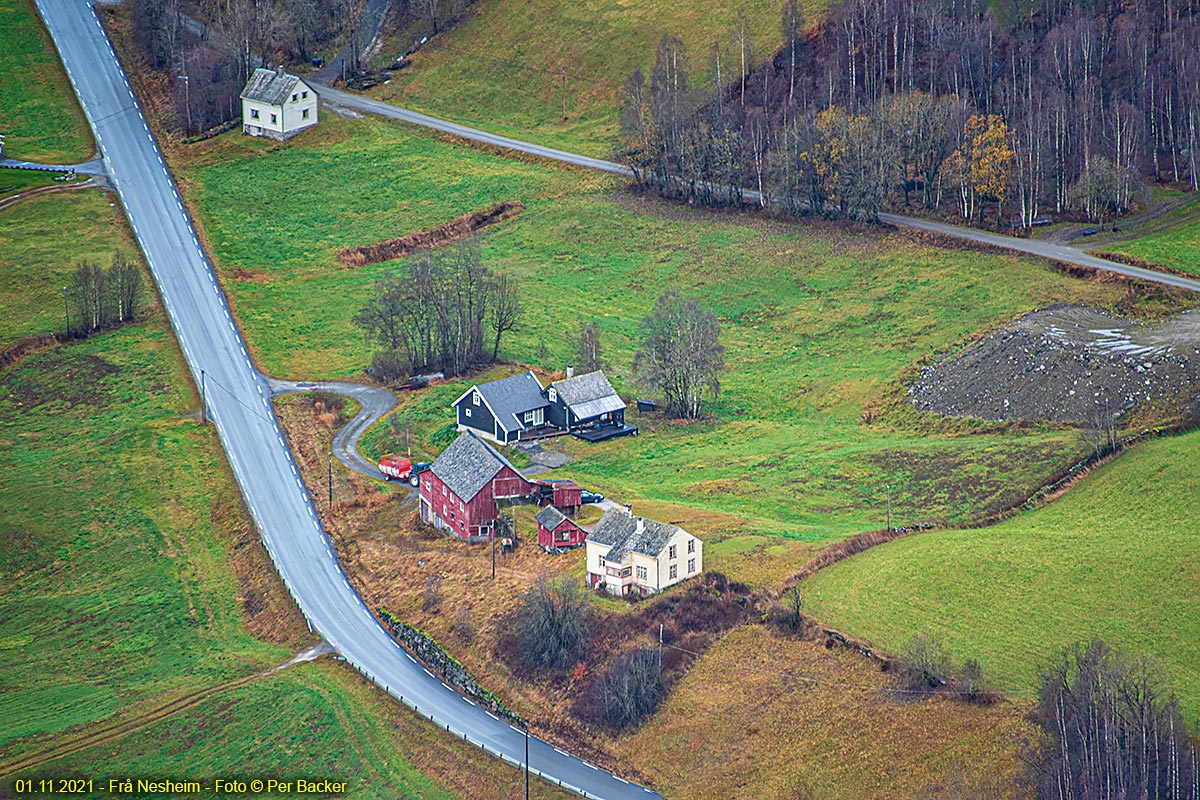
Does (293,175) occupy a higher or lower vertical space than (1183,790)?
higher

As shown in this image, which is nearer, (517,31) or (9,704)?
(9,704)

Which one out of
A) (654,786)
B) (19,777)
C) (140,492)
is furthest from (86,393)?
(654,786)

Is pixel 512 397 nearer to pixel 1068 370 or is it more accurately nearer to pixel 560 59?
pixel 1068 370

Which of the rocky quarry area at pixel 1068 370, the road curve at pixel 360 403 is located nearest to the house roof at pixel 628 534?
the road curve at pixel 360 403

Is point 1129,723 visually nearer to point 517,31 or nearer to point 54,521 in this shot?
point 54,521

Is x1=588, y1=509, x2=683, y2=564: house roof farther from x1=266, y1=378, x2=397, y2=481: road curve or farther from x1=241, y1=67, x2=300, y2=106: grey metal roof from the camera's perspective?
x1=241, y1=67, x2=300, y2=106: grey metal roof

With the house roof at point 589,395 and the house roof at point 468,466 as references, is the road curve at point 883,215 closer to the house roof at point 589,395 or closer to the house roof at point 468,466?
the house roof at point 589,395

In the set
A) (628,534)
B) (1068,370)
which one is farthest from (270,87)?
(628,534)
